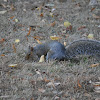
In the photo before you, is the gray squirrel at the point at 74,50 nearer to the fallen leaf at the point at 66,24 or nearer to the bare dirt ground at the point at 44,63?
the bare dirt ground at the point at 44,63

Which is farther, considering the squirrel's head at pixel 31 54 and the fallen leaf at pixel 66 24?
the fallen leaf at pixel 66 24

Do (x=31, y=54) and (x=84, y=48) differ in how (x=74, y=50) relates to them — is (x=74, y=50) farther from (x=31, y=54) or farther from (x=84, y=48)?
(x=31, y=54)

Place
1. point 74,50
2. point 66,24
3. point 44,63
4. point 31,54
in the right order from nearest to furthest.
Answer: point 44,63, point 74,50, point 31,54, point 66,24

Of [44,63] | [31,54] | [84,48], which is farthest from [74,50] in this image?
[31,54]

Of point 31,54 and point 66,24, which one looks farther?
point 66,24

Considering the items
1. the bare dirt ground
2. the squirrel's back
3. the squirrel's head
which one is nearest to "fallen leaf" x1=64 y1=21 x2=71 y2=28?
the bare dirt ground

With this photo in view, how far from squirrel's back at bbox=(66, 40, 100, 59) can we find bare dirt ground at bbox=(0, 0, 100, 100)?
15 cm

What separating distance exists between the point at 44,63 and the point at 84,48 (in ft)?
2.62

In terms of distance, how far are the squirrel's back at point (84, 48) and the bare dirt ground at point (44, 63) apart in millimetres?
153

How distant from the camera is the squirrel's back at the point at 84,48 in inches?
154

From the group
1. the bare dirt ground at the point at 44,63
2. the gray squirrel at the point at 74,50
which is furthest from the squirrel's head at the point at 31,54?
the bare dirt ground at the point at 44,63

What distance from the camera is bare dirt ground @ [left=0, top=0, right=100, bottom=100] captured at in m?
3.02

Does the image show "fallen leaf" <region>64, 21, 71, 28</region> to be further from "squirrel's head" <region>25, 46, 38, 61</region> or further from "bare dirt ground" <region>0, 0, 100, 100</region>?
"squirrel's head" <region>25, 46, 38, 61</region>

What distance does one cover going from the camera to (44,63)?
12.8 feet
